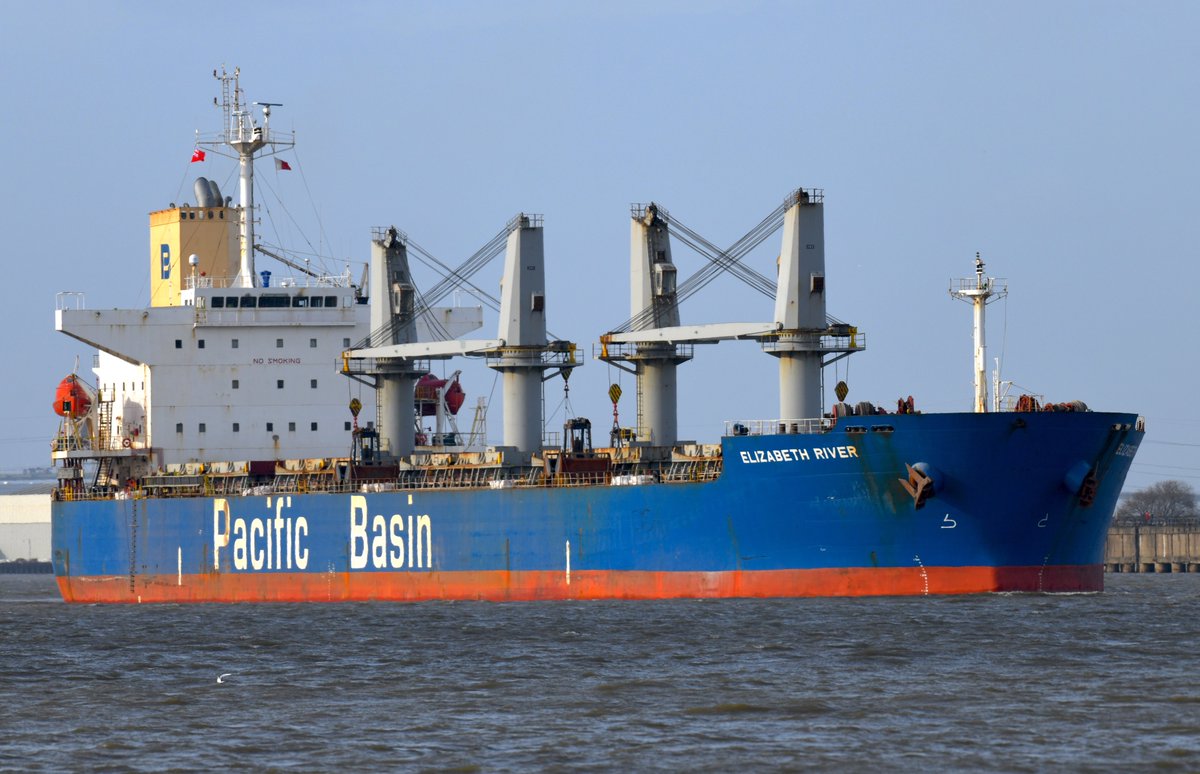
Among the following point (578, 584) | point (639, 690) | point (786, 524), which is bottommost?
point (639, 690)

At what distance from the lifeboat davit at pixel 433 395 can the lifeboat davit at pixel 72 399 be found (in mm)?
9063

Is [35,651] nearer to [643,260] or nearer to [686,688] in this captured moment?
[686,688]

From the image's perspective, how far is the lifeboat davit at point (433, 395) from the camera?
2157 inches

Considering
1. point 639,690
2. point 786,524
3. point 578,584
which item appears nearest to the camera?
point 639,690

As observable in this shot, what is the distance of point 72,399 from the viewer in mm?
51656

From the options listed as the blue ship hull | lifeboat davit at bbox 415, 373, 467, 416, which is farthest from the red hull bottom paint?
lifeboat davit at bbox 415, 373, 467, 416

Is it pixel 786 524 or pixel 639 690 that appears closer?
pixel 639 690

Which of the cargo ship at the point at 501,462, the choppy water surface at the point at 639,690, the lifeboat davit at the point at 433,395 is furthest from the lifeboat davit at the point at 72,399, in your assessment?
the choppy water surface at the point at 639,690

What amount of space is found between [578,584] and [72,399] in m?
18.4

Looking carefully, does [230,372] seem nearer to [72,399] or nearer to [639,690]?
[72,399]

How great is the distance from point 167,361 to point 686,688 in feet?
94.9

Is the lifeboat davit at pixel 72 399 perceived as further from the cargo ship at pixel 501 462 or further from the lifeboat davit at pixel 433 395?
the lifeboat davit at pixel 433 395

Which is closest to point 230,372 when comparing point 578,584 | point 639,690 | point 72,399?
point 72,399

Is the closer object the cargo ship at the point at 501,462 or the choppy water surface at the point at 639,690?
the choppy water surface at the point at 639,690
